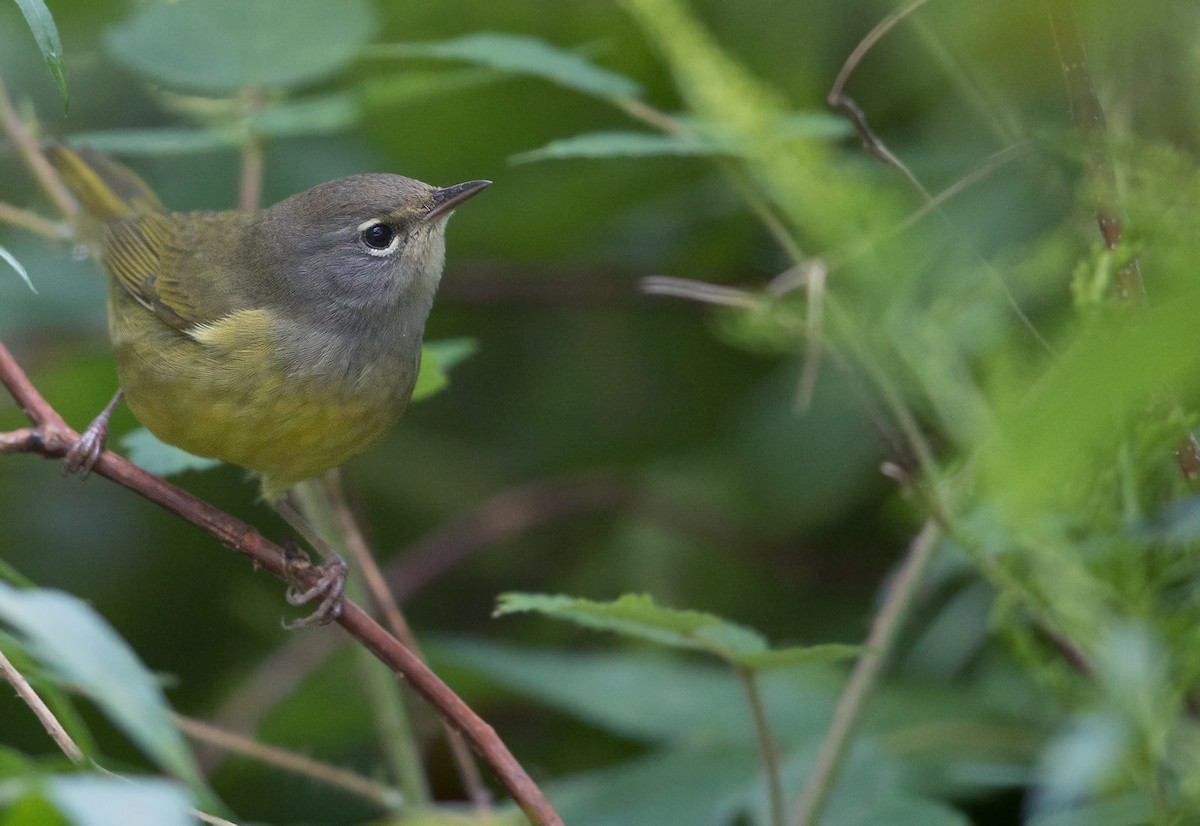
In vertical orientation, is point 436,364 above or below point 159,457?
above

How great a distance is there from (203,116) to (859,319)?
2.13 m

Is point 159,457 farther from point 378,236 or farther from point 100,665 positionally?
point 100,665

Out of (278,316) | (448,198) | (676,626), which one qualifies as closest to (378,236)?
(448,198)

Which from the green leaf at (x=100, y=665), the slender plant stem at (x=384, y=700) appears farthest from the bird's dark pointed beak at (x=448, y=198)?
the green leaf at (x=100, y=665)

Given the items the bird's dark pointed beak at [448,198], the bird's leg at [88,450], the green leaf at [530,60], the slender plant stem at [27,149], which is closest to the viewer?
Result: the bird's leg at [88,450]

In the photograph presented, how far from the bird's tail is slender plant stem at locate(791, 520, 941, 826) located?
245 cm

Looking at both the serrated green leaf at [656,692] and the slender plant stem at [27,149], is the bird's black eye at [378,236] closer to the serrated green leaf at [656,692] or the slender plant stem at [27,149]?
the slender plant stem at [27,149]

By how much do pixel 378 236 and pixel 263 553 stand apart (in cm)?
135

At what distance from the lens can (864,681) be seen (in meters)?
2.35

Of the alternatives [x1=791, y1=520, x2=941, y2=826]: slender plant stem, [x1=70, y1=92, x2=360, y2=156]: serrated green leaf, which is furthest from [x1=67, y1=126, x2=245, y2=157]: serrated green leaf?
[x1=791, y1=520, x2=941, y2=826]: slender plant stem

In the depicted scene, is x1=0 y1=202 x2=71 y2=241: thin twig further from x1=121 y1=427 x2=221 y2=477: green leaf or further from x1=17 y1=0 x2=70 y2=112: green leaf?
x1=17 y1=0 x2=70 y2=112: green leaf

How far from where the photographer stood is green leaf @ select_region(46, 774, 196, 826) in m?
0.81

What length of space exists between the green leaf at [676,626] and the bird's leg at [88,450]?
0.69 m

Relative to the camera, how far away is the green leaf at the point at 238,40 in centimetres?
309
